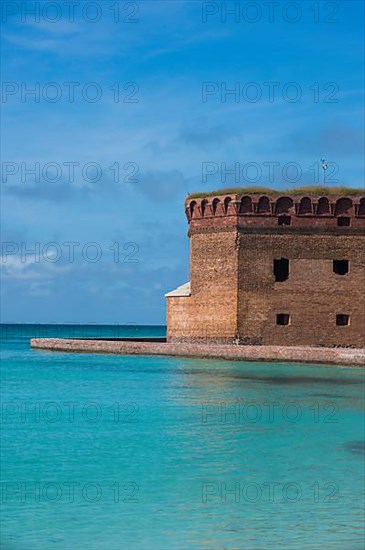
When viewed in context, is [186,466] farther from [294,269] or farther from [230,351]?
[294,269]

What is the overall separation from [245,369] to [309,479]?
1399cm

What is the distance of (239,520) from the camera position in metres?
8.69

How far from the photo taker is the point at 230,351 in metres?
27.3

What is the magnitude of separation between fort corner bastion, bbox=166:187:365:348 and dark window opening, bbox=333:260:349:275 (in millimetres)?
32

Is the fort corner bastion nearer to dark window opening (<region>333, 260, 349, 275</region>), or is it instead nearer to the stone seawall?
dark window opening (<region>333, 260, 349, 275</region>)

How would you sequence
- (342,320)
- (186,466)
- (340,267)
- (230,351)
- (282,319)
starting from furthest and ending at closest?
(340,267) → (342,320) → (282,319) → (230,351) → (186,466)

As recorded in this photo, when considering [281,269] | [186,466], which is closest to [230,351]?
[281,269]

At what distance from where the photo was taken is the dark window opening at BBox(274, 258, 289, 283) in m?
29.1

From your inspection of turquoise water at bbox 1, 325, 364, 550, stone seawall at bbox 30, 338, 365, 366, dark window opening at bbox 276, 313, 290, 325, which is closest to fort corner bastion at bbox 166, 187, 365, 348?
dark window opening at bbox 276, 313, 290, 325

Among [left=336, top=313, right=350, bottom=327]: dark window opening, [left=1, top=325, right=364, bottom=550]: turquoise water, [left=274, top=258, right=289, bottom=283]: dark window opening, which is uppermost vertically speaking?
[left=274, top=258, right=289, bottom=283]: dark window opening

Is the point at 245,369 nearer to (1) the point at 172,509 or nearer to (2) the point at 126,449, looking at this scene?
(2) the point at 126,449

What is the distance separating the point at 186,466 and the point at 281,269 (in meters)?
18.6

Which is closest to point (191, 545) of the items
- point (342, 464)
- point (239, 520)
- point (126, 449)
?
point (239, 520)

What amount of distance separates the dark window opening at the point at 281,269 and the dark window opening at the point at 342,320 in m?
2.12
